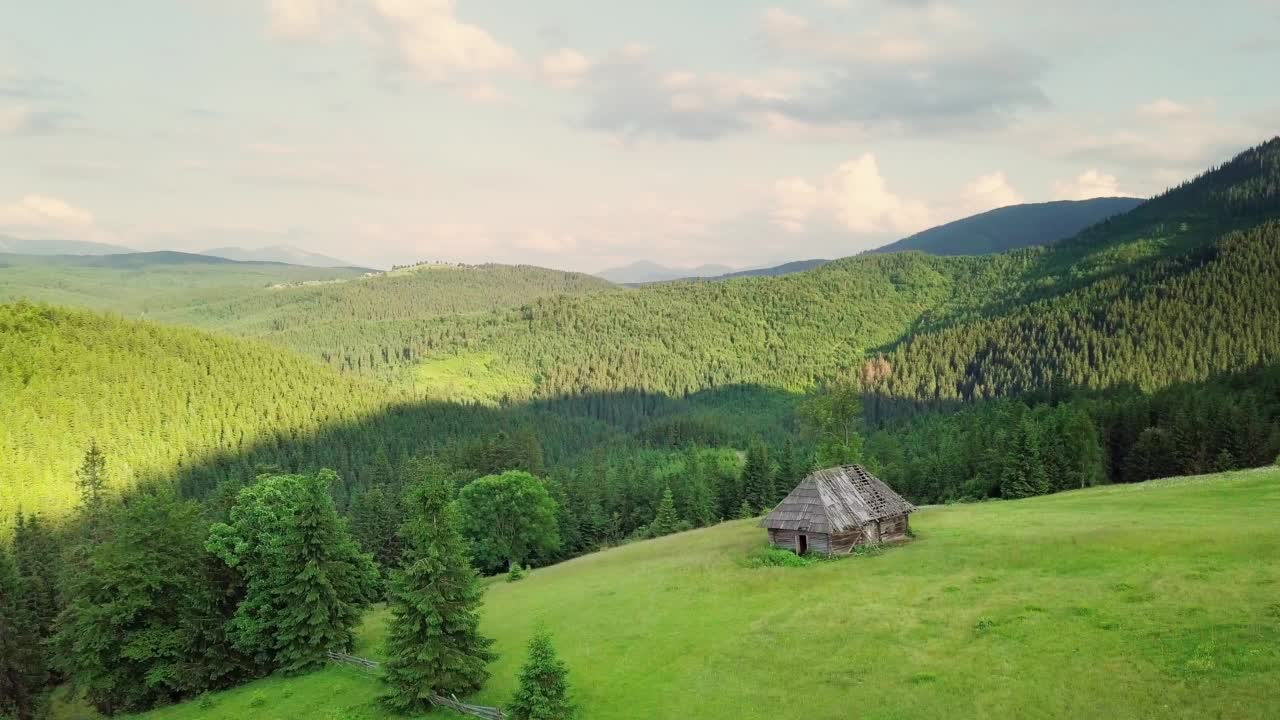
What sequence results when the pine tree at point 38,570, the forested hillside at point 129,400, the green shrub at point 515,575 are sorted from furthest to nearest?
the forested hillside at point 129,400
the green shrub at point 515,575
the pine tree at point 38,570

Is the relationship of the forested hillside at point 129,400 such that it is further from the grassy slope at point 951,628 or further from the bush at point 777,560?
the bush at point 777,560

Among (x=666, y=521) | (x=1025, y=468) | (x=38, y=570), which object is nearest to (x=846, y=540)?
(x=1025, y=468)

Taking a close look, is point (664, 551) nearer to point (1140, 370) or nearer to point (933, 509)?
point (933, 509)

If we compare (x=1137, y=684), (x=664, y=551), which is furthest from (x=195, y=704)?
(x=1137, y=684)

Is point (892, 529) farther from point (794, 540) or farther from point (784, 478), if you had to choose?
point (784, 478)

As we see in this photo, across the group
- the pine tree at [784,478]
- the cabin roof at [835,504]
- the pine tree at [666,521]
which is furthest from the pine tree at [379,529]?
A: the cabin roof at [835,504]

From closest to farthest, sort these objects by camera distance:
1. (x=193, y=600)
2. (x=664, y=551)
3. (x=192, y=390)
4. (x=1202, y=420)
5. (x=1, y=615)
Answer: (x=193, y=600)
(x=1, y=615)
(x=664, y=551)
(x=1202, y=420)
(x=192, y=390)

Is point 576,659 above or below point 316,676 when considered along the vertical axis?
above

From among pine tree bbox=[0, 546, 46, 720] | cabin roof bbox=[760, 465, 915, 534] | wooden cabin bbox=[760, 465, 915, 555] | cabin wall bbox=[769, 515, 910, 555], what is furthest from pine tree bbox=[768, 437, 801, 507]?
pine tree bbox=[0, 546, 46, 720]
